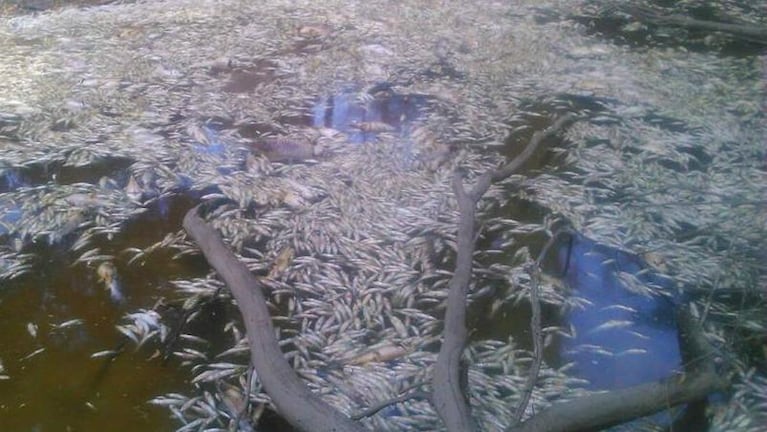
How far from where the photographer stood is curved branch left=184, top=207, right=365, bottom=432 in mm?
1930

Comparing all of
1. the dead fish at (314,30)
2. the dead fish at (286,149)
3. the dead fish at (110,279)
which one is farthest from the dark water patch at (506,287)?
the dead fish at (314,30)

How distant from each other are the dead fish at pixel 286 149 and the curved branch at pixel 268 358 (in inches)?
37.9

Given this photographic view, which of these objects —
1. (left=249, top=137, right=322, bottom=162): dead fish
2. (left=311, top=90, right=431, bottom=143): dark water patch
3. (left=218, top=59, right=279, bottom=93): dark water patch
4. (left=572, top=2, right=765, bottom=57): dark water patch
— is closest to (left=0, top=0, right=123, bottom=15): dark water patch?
(left=218, top=59, right=279, bottom=93): dark water patch

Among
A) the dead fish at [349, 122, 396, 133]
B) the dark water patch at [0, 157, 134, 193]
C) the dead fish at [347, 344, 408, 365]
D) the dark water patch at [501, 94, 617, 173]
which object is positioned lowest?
the dead fish at [347, 344, 408, 365]

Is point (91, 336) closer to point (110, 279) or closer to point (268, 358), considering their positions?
point (110, 279)

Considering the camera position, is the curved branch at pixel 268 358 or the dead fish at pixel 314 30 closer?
the curved branch at pixel 268 358

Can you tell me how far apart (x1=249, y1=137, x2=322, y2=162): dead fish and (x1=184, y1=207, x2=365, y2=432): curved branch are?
0.96 metres

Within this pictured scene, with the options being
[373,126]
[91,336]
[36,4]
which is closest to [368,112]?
[373,126]

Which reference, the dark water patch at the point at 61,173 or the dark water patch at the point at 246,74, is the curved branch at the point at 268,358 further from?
the dark water patch at the point at 246,74

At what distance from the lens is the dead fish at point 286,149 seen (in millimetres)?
3812

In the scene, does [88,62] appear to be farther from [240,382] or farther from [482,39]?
[240,382]

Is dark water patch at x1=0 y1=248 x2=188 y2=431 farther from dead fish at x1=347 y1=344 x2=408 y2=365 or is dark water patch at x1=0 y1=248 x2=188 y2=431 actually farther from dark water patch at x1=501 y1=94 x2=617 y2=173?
dark water patch at x1=501 y1=94 x2=617 y2=173

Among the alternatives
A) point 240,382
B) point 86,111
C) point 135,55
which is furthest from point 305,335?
point 135,55

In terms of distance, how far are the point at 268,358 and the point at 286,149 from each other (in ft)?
6.24
